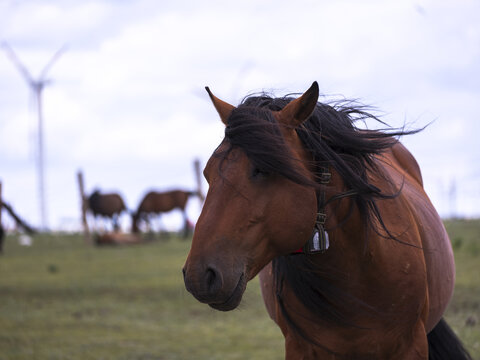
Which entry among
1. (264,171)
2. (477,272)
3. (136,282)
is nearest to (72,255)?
(136,282)

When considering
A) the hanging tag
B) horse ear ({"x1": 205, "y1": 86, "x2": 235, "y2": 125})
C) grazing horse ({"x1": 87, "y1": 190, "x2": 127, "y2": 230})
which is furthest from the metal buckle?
grazing horse ({"x1": 87, "y1": 190, "x2": 127, "y2": 230})

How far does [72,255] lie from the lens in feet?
61.3

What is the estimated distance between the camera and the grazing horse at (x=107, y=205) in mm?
26119

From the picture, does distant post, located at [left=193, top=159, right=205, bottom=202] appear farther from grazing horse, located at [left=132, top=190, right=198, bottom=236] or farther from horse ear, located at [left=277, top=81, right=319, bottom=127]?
horse ear, located at [left=277, top=81, right=319, bottom=127]

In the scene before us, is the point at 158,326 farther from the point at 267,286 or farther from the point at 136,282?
the point at 267,286

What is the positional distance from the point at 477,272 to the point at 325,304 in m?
8.28

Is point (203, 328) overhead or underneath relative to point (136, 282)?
overhead

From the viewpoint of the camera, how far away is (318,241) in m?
2.67

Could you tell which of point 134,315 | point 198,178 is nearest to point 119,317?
point 134,315

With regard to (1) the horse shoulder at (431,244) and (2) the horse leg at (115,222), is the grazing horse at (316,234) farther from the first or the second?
(2) the horse leg at (115,222)

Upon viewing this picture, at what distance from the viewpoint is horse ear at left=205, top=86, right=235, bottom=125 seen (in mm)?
2846

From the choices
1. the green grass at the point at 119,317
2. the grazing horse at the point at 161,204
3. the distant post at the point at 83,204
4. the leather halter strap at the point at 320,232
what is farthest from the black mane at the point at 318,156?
the grazing horse at the point at 161,204

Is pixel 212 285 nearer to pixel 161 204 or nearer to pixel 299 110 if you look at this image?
pixel 299 110

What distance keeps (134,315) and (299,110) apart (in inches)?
300
